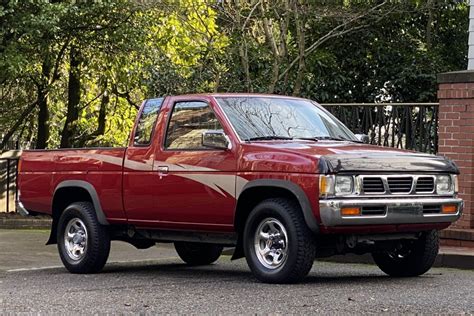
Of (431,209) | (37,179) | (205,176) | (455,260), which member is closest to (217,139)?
(205,176)

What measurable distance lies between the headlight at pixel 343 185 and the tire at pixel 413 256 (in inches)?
58.2

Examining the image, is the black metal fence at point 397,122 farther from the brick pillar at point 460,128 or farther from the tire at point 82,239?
the tire at point 82,239

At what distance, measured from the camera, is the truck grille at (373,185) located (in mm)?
10078

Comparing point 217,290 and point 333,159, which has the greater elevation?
point 333,159

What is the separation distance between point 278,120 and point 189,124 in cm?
99

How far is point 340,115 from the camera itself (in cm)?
1622

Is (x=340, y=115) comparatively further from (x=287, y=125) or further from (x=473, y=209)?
(x=287, y=125)

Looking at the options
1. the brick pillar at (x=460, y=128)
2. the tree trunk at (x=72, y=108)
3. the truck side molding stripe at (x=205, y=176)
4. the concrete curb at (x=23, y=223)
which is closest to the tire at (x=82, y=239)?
the truck side molding stripe at (x=205, y=176)

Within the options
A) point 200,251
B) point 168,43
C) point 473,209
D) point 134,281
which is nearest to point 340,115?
point 473,209

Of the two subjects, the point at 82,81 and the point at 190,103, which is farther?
the point at 82,81

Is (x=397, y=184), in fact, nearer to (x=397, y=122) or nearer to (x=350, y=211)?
(x=350, y=211)

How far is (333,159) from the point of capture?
994cm

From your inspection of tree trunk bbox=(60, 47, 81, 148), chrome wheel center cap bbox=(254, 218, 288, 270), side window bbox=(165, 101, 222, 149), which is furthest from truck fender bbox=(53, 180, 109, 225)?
tree trunk bbox=(60, 47, 81, 148)

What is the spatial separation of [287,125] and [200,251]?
2684 mm
